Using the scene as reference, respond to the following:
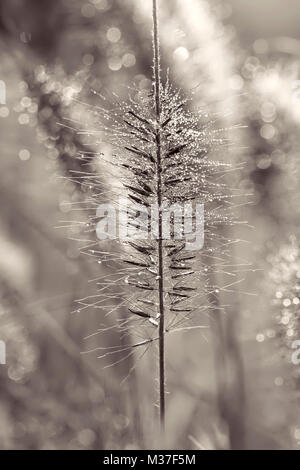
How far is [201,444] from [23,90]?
0.93 m

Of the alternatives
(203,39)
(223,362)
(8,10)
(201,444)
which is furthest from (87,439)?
(8,10)

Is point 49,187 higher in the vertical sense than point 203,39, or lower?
lower

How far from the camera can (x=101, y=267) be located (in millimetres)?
1330

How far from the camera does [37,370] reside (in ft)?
4.40

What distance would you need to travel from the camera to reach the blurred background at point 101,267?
1.09 m

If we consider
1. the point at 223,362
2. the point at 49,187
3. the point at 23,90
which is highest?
the point at 23,90

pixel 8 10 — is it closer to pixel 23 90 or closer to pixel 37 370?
pixel 23 90

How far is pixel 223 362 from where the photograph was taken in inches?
50.9

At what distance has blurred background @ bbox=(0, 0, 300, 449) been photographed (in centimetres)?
109

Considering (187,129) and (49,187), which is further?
(49,187)

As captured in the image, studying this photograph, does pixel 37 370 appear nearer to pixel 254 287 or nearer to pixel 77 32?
pixel 254 287
